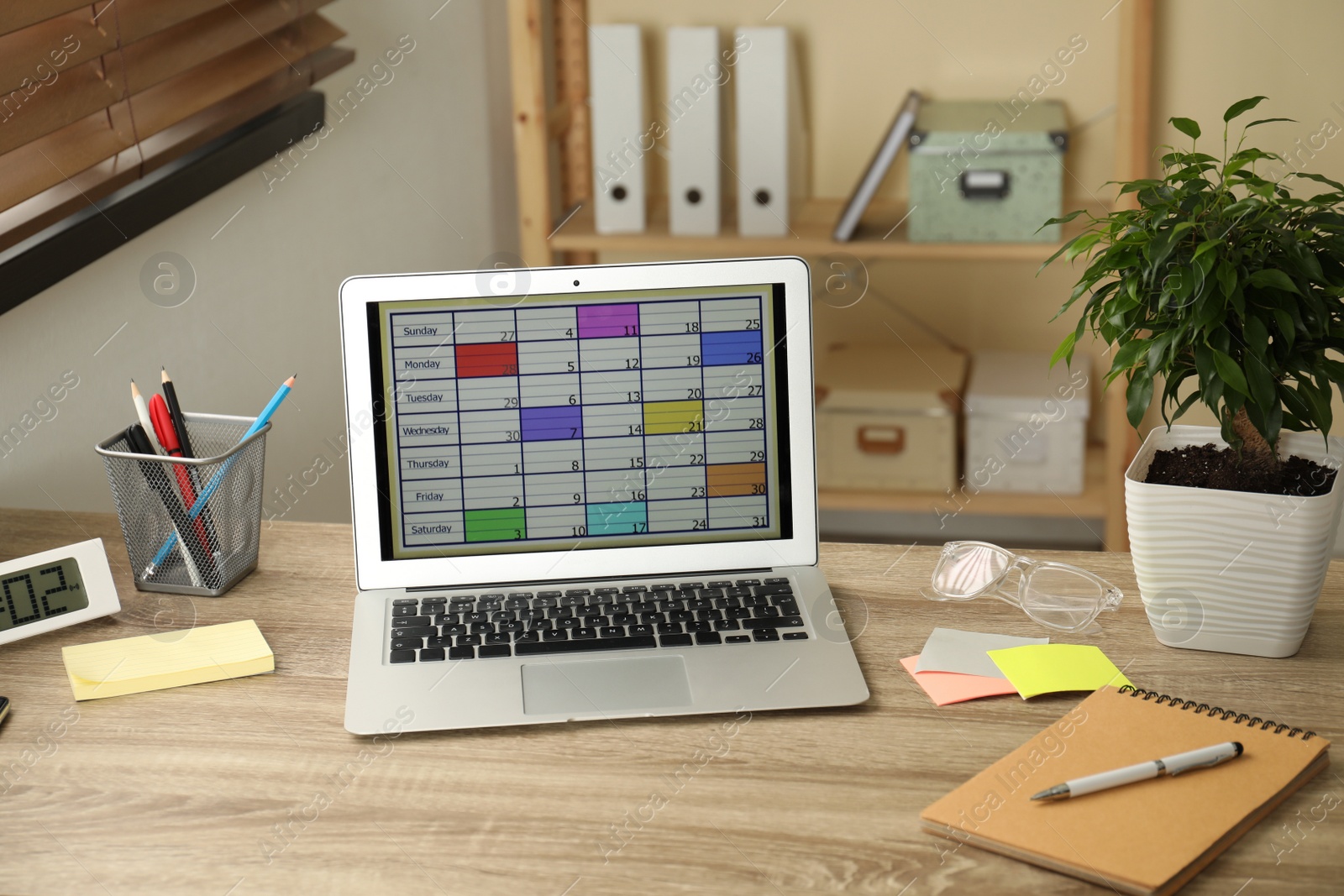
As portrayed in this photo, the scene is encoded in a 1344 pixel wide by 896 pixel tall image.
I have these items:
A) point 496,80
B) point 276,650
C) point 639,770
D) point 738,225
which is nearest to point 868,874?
point 639,770

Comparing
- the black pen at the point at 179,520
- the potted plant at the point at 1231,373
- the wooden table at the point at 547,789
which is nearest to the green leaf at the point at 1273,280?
the potted plant at the point at 1231,373

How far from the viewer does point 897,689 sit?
2.80ft

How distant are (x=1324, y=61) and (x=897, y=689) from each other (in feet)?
6.17

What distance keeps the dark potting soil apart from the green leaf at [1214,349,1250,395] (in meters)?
0.10

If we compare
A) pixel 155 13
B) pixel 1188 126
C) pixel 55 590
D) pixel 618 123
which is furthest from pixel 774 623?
pixel 618 123

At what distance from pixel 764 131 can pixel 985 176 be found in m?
0.40

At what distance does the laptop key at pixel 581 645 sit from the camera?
886 millimetres

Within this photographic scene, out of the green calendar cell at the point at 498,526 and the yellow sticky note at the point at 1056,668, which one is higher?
the green calendar cell at the point at 498,526

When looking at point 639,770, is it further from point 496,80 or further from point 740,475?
point 496,80

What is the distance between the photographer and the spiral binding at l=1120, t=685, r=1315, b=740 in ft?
2.54

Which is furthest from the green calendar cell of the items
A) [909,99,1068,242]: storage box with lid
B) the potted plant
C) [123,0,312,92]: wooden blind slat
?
[909,99,1068,242]: storage box with lid

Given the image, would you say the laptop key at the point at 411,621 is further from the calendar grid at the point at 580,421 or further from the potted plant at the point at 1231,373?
the potted plant at the point at 1231,373

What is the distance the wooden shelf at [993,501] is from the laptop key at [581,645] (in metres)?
1.41

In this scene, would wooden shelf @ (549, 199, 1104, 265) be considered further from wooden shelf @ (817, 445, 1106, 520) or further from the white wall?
wooden shelf @ (817, 445, 1106, 520)
